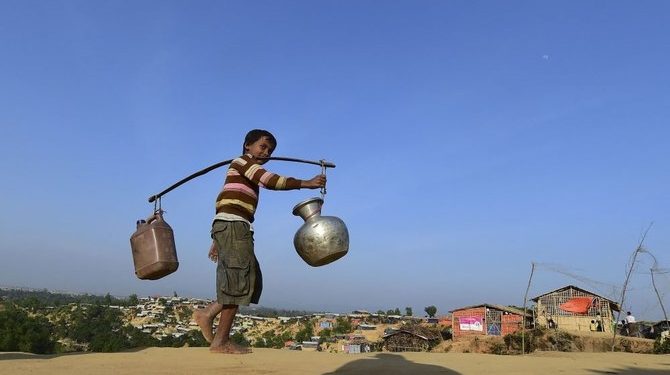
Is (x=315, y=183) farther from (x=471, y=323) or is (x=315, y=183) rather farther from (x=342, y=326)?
(x=342, y=326)

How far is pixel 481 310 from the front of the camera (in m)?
40.5

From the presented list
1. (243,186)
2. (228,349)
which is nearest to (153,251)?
(243,186)

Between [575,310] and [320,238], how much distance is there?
38459 mm

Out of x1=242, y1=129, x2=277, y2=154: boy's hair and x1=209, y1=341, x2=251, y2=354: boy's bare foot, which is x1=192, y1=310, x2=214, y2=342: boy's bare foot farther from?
x1=242, y1=129, x2=277, y2=154: boy's hair

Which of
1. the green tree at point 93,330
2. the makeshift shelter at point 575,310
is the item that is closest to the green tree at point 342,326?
the green tree at point 93,330

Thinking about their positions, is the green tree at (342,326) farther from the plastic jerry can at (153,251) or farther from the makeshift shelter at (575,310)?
the plastic jerry can at (153,251)

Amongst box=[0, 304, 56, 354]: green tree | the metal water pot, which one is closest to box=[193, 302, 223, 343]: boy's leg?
the metal water pot

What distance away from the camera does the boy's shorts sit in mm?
4152

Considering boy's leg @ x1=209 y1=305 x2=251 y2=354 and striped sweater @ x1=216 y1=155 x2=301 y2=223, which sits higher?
striped sweater @ x1=216 y1=155 x2=301 y2=223

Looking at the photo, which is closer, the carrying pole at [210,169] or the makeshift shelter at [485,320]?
the carrying pole at [210,169]

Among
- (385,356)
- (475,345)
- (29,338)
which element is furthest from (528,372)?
(29,338)

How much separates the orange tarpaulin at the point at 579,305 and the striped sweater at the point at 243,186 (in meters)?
38.2

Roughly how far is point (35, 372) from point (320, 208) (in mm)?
2248

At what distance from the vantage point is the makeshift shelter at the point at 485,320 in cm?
3881
